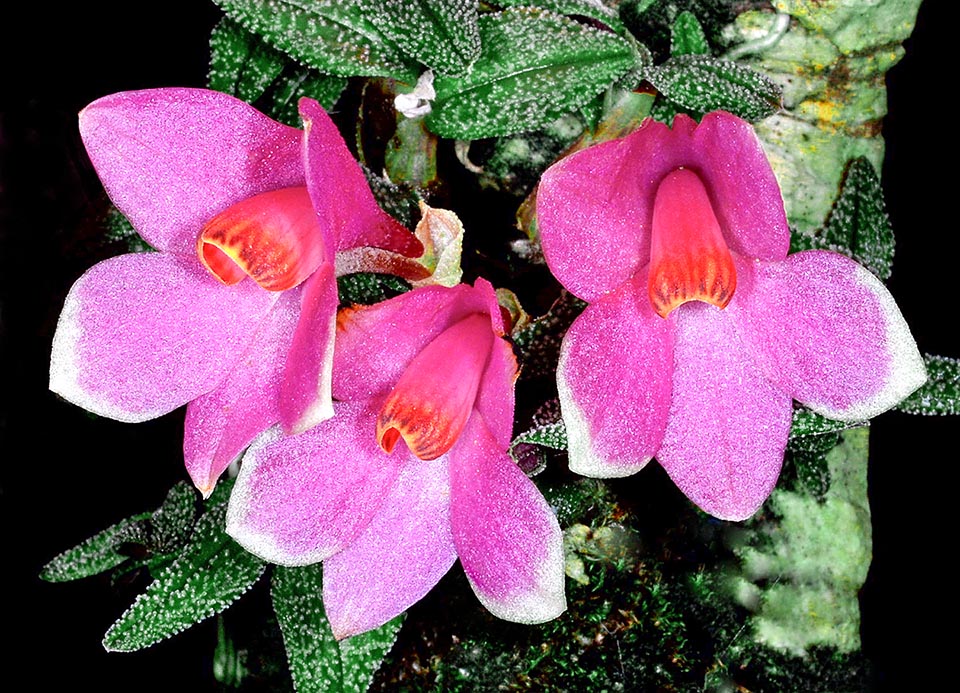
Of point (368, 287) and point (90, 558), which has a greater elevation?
point (368, 287)

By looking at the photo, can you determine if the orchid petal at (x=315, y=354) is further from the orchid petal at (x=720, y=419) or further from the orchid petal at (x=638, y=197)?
the orchid petal at (x=720, y=419)

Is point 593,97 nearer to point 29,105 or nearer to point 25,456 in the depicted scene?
point 29,105

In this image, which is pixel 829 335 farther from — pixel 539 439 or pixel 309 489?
pixel 309 489

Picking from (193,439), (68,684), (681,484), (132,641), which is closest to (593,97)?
(681,484)

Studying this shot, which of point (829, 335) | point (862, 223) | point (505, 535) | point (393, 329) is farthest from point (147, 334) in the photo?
point (862, 223)

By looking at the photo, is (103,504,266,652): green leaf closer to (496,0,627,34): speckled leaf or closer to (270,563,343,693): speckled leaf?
(270,563,343,693): speckled leaf
